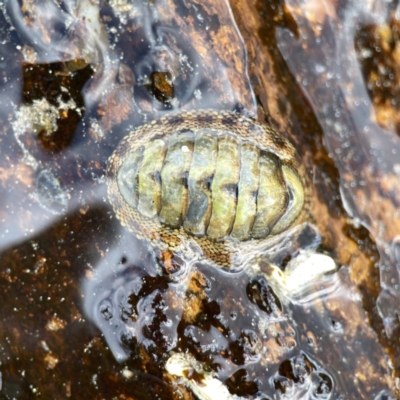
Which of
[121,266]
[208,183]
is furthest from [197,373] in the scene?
[208,183]

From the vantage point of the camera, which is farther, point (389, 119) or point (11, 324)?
point (389, 119)

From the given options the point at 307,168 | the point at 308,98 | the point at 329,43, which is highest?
the point at 329,43

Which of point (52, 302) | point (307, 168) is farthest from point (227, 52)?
point (52, 302)

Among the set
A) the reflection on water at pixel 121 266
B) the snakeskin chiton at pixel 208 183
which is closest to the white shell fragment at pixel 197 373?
the reflection on water at pixel 121 266

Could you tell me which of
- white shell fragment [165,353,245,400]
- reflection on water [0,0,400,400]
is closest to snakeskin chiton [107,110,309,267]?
reflection on water [0,0,400,400]

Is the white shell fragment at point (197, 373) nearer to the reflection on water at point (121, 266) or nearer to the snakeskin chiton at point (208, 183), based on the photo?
the reflection on water at point (121, 266)

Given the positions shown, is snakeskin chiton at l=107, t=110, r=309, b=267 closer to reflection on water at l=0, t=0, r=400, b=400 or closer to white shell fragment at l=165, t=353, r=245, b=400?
reflection on water at l=0, t=0, r=400, b=400

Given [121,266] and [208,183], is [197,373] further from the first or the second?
[208,183]

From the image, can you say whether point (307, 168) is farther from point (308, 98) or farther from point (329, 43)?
point (329, 43)
